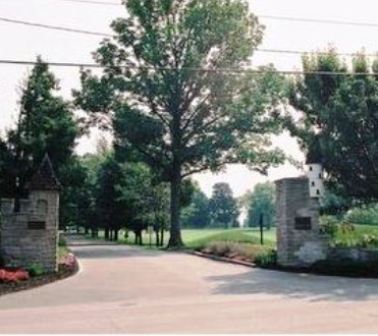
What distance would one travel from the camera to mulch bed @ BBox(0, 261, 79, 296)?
51.0 feet

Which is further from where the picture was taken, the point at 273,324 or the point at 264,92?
the point at 264,92

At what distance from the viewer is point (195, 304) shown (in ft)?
41.2

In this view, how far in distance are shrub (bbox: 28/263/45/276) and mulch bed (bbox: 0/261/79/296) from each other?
0.30m

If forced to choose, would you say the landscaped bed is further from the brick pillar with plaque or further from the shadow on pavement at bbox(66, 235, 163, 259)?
the shadow on pavement at bbox(66, 235, 163, 259)

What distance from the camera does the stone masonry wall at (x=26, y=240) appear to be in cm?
1958

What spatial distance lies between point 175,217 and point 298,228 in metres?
18.3

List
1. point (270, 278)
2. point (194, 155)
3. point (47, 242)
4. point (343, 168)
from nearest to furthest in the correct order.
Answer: point (270, 278) < point (47, 242) < point (343, 168) < point (194, 155)

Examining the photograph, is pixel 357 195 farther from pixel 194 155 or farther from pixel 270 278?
pixel 194 155

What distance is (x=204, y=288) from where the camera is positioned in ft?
49.8

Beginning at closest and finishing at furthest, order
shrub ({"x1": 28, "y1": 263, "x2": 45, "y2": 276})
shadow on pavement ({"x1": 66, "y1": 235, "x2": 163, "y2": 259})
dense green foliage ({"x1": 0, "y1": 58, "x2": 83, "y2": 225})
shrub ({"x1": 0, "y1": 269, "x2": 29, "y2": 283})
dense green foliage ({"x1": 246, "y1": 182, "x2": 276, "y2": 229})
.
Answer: shrub ({"x1": 0, "y1": 269, "x2": 29, "y2": 283}), shrub ({"x1": 28, "y1": 263, "x2": 45, "y2": 276}), shadow on pavement ({"x1": 66, "y1": 235, "x2": 163, "y2": 259}), dense green foliage ({"x1": 0, "y1": 58, "x2": 83, "y2": 225}), dense green foliage ({"x1": 246, "y1": 182, "x2": 276, "y2": 229})

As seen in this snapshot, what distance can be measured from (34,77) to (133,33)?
33.5ft

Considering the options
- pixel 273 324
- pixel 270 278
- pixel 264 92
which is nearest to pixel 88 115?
pixel 264 92

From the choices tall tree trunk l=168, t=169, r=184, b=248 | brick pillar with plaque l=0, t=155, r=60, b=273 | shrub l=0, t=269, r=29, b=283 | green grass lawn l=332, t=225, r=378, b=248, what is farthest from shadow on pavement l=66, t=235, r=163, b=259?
green grass lawn l=332, t=225, r=378, b=248

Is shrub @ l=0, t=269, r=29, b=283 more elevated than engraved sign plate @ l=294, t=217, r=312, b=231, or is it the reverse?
engraved sign plate @ l=294, t=217, r=312, b=231
